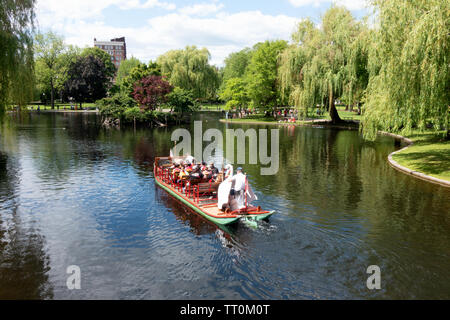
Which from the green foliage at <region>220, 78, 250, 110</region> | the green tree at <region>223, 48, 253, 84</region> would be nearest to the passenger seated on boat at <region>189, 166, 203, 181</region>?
the green foliage at <region>220, 78, 250, 110</region>

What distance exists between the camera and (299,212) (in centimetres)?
1675

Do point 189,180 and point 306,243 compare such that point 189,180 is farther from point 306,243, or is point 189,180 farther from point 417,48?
point 417,48

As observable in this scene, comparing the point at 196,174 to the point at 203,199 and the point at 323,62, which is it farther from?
the point at 323,62

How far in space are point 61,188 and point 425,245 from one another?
18752mm

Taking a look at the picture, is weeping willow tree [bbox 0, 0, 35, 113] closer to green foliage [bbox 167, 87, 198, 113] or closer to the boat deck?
the boat deck

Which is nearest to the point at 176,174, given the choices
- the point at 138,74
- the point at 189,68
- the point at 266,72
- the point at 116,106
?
the point at 116,106

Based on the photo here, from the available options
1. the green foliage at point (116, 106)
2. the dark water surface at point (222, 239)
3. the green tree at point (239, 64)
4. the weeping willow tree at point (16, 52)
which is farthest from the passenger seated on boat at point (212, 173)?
the green tree at point (239, 64)

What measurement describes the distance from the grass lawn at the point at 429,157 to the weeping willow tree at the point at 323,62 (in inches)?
606

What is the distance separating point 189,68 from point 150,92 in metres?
26.4

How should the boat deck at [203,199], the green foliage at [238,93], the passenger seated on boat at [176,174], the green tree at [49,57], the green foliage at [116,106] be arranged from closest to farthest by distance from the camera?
the boat deck at [203,199], the passenger seated on boat at [176,174], the green foliage at [116,106], the green foliage at [238,93], the green tree at [49,57]

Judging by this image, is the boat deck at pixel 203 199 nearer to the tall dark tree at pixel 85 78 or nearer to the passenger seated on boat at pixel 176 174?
the passenger seated on boat at pixel 176 174

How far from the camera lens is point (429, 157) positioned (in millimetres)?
26922

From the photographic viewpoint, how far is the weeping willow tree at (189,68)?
8438 cm

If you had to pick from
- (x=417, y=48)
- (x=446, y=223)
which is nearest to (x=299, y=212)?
(x=446, y=223)
